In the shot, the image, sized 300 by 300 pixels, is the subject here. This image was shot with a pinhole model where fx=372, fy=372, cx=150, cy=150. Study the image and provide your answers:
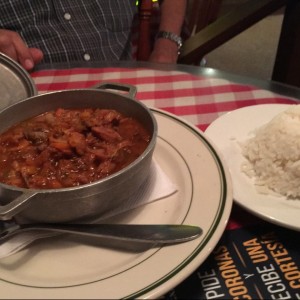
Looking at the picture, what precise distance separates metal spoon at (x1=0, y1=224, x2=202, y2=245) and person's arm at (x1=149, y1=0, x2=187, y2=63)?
1.56 m

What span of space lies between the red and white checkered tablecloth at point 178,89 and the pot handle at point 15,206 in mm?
759

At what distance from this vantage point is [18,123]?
1021 mm

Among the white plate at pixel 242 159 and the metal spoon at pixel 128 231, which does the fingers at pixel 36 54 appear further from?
the metal spoon at pixel 128 231

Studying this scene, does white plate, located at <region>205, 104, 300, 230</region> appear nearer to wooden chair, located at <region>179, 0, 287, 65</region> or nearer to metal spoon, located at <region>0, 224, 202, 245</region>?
metal spoon, located at <region>0, 224, 202, 245</region>

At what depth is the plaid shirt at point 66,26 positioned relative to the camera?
1.93m

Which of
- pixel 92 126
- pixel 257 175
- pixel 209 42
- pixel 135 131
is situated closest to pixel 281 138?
pixel 257 175

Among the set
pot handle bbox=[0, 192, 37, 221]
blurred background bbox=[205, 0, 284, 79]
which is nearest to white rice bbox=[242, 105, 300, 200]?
pot handle bbox=[0, 192, 37, 221]

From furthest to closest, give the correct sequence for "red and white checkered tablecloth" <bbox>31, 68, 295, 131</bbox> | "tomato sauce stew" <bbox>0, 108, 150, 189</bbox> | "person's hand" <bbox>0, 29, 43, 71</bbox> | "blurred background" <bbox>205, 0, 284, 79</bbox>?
"blurred background" <bbox>205, 0, 284, 79</bbox> < "person's hand" <bbox>0, 29, 43, 71</bbox> < "red and white checkered tablecloth" <bbox>31, 68, 295, 131</bbox> < "tomato sauce stew" <bbox>0, 108, 150, 189</bbox>

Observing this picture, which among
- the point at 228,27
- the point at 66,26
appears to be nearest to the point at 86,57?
the point at 66,26

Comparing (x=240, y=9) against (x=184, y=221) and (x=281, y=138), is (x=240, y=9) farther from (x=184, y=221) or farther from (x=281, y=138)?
(x=184, y=221)

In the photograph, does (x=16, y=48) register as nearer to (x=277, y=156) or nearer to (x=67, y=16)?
(x=67, y=16)

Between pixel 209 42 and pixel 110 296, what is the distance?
5.23 feet

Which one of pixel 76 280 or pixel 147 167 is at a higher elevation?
pixel 147 167

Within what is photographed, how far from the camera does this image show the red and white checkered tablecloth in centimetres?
143
